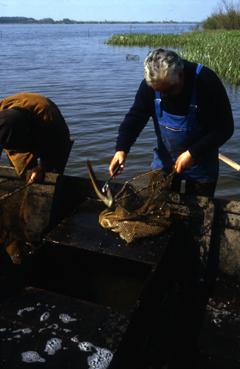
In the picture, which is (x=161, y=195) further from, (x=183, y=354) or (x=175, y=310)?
(x=183, y=354)

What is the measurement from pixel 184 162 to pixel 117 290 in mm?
1439

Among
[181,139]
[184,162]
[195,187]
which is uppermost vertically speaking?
[181,139]

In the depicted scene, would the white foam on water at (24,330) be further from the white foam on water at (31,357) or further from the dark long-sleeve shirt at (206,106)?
the dark long-sleeve shirt at (206,106)

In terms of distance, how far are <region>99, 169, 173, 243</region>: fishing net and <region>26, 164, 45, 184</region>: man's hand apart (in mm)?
833

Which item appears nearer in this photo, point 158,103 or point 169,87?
point 169,87

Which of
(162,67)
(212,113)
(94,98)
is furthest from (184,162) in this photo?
(94,98)

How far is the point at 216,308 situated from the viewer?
12.2 ft

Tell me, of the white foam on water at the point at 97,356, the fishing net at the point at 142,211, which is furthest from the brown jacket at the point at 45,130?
the white foam on water at the point at 97,356

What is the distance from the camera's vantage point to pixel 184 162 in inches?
148

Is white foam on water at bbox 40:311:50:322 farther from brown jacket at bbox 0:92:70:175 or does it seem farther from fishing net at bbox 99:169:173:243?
brown jacket at bbox 0:92:70:175

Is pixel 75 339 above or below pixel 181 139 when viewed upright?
below

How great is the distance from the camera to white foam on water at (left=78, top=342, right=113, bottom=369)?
3.03 m

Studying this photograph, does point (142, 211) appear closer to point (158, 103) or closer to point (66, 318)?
point (158, 103)

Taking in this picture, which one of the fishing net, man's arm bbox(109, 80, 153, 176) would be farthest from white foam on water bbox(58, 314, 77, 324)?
man's arm bbox(109, 80, 153, 176)
